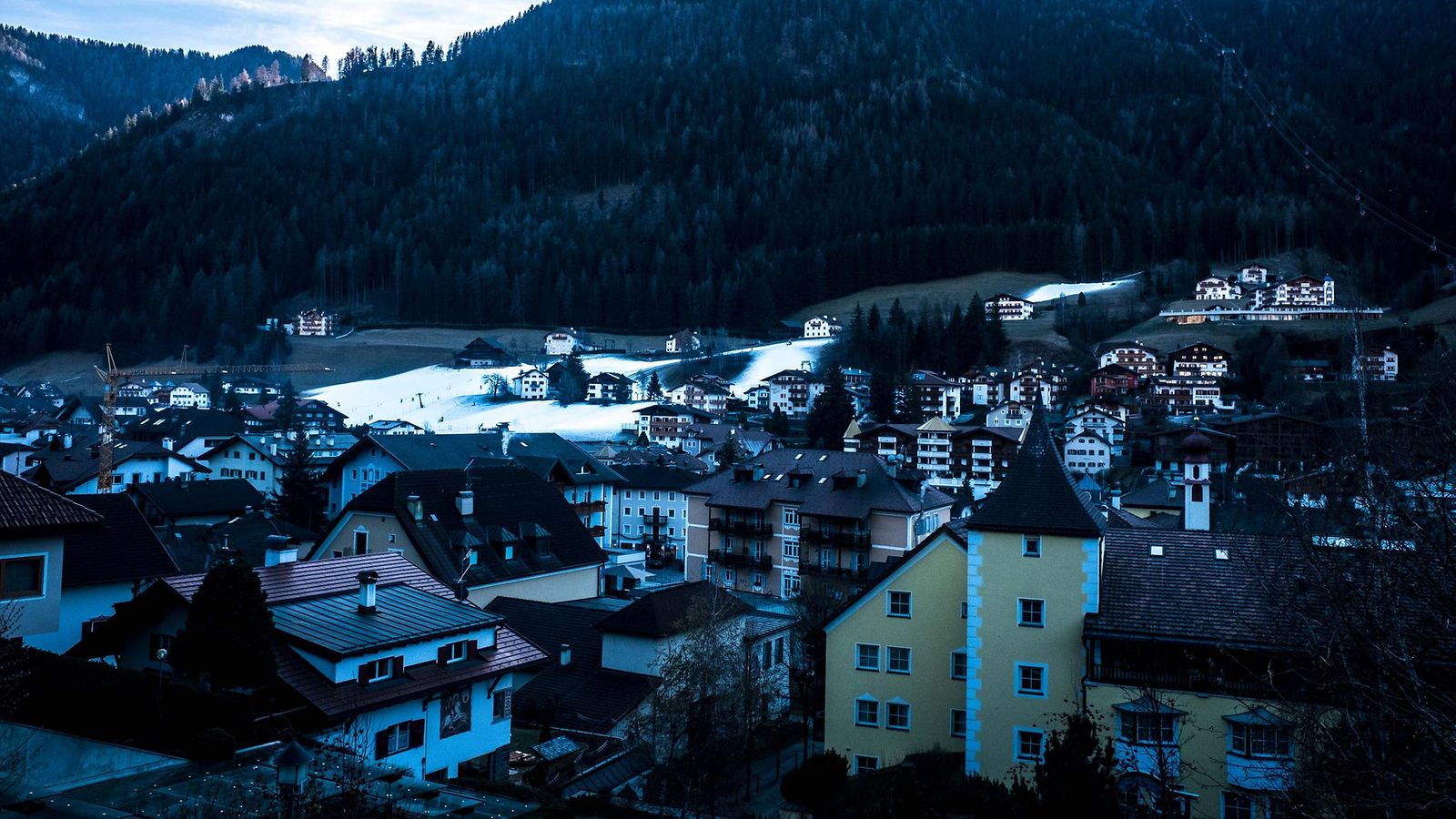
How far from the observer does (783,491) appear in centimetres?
4731

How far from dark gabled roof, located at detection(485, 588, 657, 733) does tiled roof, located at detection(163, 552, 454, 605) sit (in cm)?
330

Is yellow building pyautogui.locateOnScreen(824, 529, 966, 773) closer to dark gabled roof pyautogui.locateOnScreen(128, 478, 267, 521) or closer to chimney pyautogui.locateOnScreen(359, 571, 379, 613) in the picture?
chimney pyautogui.locateOnScreen(359, 571, 379, 613)

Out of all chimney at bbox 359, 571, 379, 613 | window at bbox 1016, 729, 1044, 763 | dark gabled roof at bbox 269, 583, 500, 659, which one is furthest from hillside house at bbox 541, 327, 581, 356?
window at bbox 1016, 729, 1044, 763

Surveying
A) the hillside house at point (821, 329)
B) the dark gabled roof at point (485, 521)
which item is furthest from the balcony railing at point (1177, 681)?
the hillside house at point (821, 329)

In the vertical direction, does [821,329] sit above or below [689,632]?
above

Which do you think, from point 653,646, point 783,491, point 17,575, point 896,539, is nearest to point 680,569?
point 783,491

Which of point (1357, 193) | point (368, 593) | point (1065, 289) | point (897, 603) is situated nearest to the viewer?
point (368, 593)

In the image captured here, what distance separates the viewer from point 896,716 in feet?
72.3

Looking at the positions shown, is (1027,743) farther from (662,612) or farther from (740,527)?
(740,527)

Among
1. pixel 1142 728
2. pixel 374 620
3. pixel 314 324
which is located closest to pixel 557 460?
pixel 374 620

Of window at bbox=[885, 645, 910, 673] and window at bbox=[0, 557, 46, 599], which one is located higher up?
window at bbox=[0, 557, 46, 599]

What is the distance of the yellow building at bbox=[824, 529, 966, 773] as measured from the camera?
21.7 m

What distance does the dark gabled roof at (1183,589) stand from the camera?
17.3 m

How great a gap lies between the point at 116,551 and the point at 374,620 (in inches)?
423
